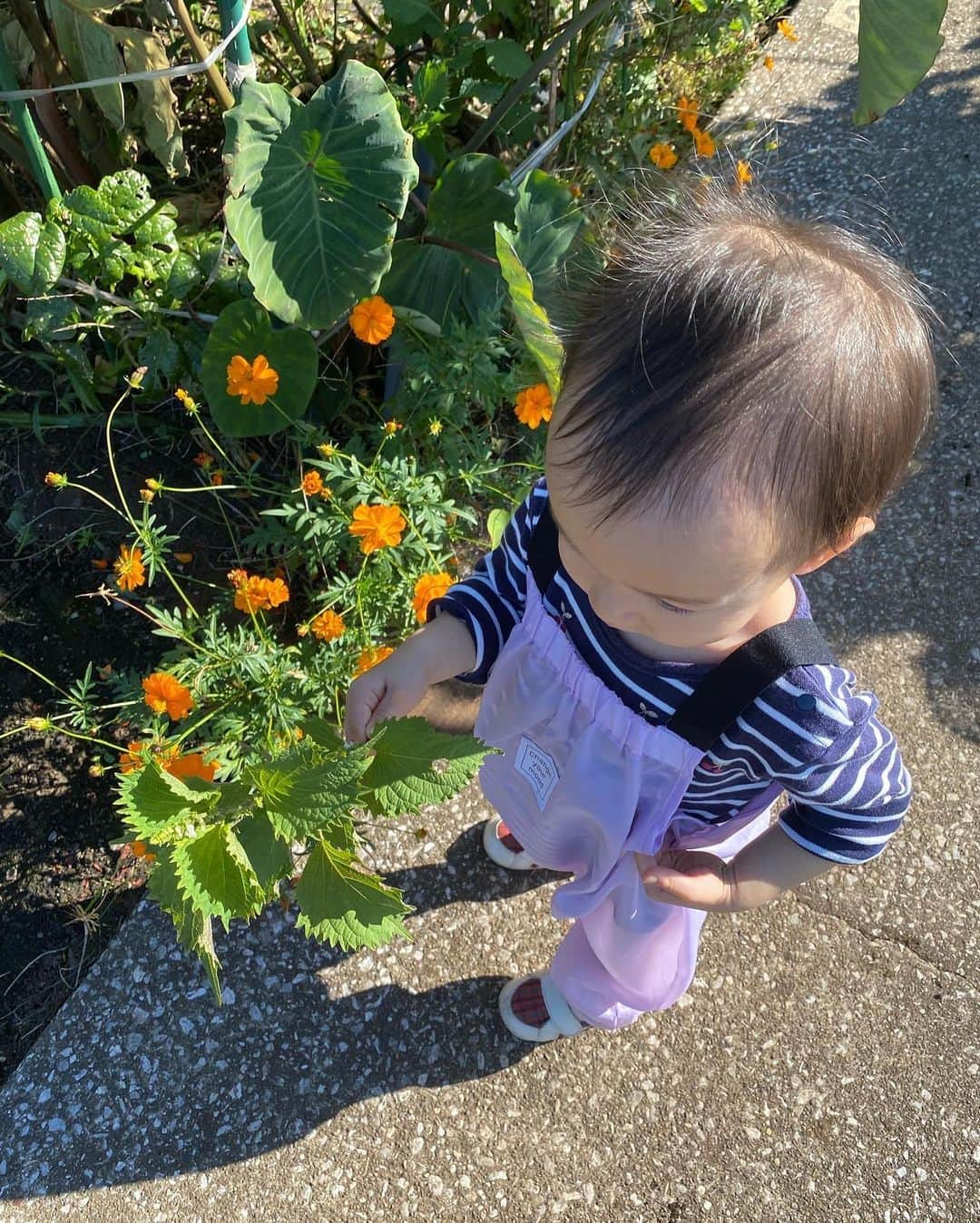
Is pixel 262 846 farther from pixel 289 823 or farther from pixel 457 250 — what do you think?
pixel 457 250

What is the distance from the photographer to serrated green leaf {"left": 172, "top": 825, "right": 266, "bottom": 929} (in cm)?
107

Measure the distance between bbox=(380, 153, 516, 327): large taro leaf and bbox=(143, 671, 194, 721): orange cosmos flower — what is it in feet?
Answer: 3.19

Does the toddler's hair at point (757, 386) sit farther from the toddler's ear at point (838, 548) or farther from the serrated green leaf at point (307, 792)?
the serrated green leaf at point (307, 792)

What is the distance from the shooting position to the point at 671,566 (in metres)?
0.94

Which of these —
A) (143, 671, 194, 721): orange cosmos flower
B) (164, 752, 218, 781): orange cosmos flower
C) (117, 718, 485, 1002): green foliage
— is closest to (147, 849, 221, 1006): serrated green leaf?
(117, 718, 485, 1002): green foliage

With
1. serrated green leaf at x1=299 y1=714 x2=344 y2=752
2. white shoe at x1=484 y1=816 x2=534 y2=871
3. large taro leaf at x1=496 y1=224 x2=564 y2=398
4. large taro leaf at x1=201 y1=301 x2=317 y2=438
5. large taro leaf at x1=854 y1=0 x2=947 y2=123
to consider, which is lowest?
white shoe at x1=484 y1=816 x2=534 y2=871

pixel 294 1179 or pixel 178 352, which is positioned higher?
pixel 178 352

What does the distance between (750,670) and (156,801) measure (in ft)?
2.27

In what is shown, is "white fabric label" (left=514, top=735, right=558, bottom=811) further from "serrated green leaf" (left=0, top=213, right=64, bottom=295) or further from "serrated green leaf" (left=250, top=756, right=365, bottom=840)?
"serrated green leaf" (left=0, top=213, right=64, bottom=295)

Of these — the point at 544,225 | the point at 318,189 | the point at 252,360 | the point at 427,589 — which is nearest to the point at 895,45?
the point at 544,225

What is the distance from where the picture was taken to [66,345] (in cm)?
210

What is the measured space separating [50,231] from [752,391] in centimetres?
149

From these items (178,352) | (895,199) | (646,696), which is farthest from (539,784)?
(895,199)

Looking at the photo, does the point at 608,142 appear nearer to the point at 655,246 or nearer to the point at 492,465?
the point at 492,465
